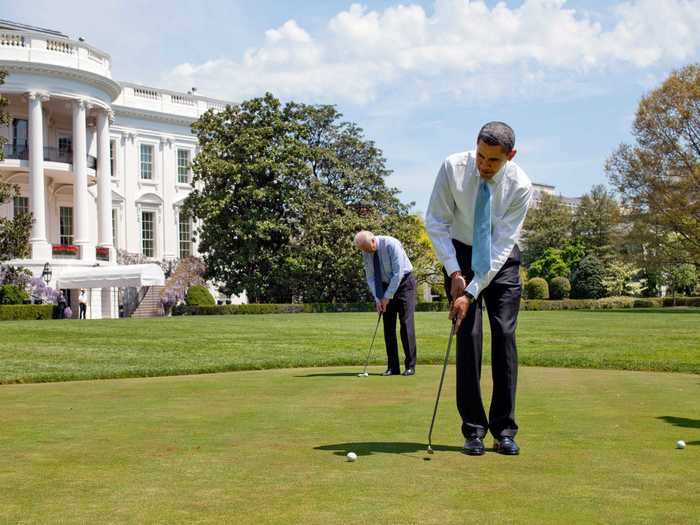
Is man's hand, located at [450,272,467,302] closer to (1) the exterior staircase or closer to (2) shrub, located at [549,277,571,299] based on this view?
(1) the exterior staircase

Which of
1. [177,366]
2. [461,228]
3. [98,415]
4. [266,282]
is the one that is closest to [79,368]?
[177,366]

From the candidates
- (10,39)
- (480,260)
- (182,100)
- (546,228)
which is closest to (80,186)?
(10,39)

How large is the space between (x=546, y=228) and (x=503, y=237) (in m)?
93.4

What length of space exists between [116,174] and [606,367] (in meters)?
52.6

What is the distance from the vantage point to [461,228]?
589cm

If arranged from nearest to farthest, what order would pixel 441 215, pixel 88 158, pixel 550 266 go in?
1. pixel 441 215
2. pixel 88 158
3. pixel 550 266

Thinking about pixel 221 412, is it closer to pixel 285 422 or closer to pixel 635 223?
pixel 285 422

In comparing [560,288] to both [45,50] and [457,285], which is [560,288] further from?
[457,285]

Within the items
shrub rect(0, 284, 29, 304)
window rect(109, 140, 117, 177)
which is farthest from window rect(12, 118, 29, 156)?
shrub rect(0, 284, 29, 304)

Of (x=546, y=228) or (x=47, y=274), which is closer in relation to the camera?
(x=47, y=274)

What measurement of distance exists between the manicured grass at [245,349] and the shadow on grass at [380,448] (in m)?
8.25

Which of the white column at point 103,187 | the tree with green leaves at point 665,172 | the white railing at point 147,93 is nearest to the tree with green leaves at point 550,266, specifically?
the tree with green leaves at point 665,172

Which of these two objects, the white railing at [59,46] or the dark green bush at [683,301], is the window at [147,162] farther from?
the dark green bush at [683,301]

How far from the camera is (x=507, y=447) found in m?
5.27
